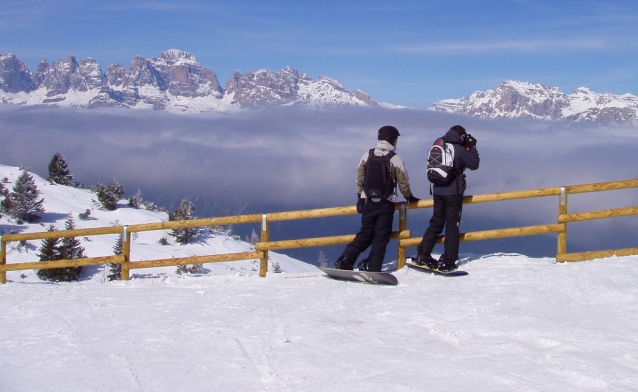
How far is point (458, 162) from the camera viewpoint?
9.09 m

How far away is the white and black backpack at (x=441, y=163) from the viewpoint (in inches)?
355

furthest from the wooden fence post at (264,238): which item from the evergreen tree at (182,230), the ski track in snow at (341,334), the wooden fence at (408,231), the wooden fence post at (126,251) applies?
the evergreen tree at (182,230)

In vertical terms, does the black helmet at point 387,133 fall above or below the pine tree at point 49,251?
above

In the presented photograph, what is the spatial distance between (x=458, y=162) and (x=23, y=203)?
31.4 metres

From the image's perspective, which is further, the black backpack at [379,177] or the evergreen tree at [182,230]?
the evergreen tree at [182,230]

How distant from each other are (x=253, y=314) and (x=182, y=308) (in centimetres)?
106

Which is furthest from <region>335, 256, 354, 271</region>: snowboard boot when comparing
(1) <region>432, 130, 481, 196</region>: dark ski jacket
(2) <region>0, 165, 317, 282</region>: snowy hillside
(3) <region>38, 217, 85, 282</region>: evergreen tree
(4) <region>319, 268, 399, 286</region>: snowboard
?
(2) <region>0, 165, 317, 282</region>: snowy hillside

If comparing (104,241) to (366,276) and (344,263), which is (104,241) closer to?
(344,263)

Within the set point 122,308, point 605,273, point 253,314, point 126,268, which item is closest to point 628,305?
point 605,273

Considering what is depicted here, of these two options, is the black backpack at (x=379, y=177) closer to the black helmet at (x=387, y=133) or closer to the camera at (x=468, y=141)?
the black helmet at (x=387, y=133)

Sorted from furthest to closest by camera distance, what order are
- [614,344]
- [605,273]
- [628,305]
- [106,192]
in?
[106,192], [605,273], [628,305], [614,344]

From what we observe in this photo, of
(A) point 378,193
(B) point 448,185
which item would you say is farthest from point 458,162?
(A) point 378,193

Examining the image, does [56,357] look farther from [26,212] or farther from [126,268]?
[26,212]

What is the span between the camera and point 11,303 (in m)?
8.55
